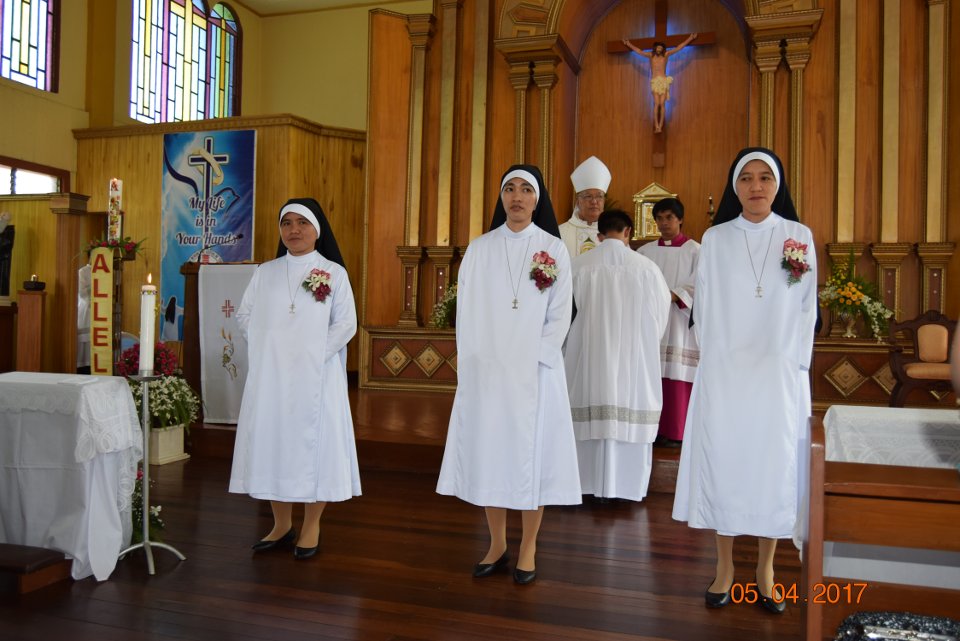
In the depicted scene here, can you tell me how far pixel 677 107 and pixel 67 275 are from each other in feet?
23.4

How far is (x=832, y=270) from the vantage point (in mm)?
9047

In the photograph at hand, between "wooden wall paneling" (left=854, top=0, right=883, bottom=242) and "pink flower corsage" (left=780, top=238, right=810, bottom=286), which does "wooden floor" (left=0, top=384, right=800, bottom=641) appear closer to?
"pink flower corsage" (left=780, top=238, right=810, bottom=286)

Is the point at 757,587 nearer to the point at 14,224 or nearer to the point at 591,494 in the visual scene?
the point at 591,494

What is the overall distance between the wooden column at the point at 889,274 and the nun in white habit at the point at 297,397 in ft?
21.8

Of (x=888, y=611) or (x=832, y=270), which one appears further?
(x=832, y=270)

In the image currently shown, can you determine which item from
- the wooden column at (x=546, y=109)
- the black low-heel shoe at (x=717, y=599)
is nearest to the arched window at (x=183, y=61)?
the wooden column at (x=546, y=109)

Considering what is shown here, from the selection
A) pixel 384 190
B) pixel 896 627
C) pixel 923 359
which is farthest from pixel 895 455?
pixel 384 190

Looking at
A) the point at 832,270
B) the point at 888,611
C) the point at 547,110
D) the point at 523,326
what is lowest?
the point at 888,611

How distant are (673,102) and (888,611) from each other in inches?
358

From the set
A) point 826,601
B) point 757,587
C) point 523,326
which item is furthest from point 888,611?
point 523,326

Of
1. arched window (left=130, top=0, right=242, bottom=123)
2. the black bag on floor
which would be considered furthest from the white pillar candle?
arched window (left=130, top=0, right=242, bottom=123)

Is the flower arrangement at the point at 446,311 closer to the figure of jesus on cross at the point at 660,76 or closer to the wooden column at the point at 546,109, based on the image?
the wooden column at the point at 546,109

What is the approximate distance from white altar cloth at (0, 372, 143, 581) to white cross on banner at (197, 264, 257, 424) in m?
3.15

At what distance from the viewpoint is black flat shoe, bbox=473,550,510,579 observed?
3.90 meters
